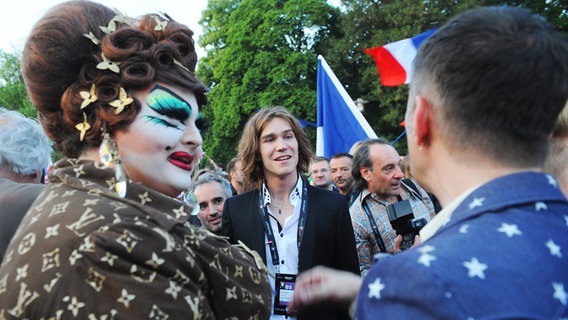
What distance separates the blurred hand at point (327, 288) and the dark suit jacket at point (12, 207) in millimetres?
1932

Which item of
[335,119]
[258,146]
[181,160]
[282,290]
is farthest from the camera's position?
[335,119]

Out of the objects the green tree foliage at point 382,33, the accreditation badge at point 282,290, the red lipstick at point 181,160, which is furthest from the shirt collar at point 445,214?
the green tree foliage at point 382,33

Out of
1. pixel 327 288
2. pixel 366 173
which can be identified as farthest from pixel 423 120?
pixel 366 173

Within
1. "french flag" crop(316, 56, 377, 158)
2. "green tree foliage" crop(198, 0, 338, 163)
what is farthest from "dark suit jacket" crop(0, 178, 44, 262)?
"green tree foliage" crop(198, 0, 338, 163)

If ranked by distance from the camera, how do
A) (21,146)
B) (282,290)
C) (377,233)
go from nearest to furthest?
1. (282,290)
2. (21,146)
3. (377,233)

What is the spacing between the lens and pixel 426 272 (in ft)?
4.16

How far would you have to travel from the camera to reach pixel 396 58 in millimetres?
9273

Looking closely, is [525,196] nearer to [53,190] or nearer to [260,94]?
[53,190]

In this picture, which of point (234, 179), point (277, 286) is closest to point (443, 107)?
point (277, 286)

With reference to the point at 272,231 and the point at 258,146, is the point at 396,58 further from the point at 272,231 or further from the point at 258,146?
the point at 272,231

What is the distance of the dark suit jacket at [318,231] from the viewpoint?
3.82m

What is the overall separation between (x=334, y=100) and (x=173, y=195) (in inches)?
295

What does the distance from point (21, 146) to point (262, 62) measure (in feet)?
Answer: 88.2

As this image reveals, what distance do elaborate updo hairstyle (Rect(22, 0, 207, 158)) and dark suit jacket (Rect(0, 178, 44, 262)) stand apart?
1291 millimetres
